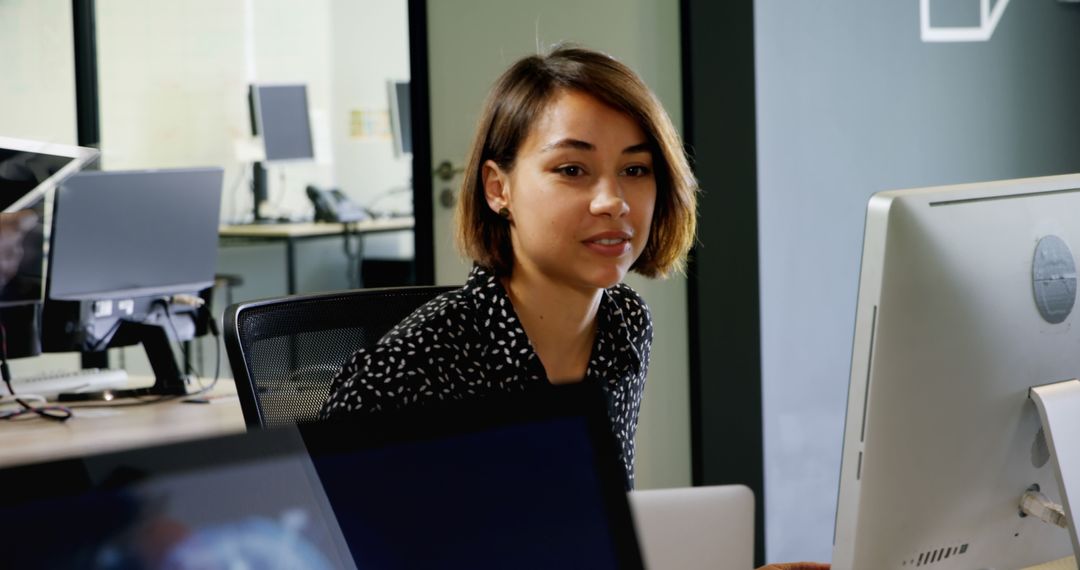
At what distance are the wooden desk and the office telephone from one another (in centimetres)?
160

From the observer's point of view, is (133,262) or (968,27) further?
(968,27)

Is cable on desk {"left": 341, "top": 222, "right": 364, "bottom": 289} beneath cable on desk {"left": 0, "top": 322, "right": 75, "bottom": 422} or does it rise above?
above

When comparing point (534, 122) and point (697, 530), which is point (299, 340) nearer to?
point (534, 122)

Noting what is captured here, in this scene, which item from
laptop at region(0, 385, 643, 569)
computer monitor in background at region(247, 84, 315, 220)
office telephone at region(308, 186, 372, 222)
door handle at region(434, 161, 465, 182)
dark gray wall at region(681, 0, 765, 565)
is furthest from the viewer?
computer monitor in background at region(247, 84, 315, 220)

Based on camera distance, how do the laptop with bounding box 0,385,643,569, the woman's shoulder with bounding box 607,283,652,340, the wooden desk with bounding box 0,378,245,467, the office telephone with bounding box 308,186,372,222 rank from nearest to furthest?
the laptop with bounding box 0,385,643,569
the woman's shoulder with bounding box 607,283,652,340
the wooden desk with bounding box 0,378,245,467
the office telephone with bounding box 308,186,372,222

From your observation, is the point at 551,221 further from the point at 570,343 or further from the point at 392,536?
the point at 392,536

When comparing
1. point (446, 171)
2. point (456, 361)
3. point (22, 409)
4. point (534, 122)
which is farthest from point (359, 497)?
point (446, 171)

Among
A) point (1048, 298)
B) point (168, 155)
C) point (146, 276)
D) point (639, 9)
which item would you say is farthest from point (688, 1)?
point (168, 155)

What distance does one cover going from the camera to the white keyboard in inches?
103

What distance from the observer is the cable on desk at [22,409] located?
2.36 meters

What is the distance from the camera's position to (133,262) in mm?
2529

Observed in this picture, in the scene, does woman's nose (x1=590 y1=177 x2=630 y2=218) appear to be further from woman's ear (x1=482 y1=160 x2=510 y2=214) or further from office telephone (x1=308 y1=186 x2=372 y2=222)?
office telephone (x1=308 y1=186 x2=372 y2=222)

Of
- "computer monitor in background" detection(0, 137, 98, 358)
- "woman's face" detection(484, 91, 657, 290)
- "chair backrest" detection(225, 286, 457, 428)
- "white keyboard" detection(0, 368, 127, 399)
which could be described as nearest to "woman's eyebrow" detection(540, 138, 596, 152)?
"woman's face" detection(484, 91, 657, 290)

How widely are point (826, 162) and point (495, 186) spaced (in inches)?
61.2
